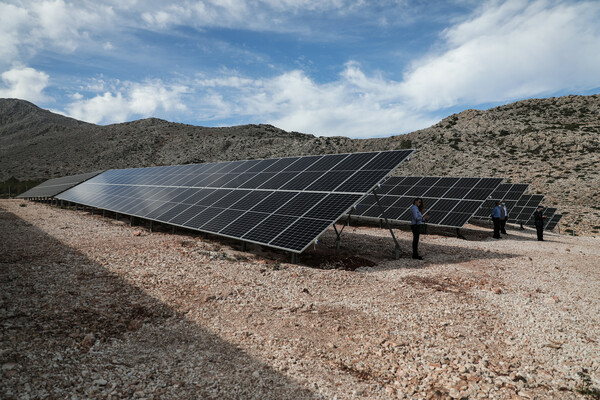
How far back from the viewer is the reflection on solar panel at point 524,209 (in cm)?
2585

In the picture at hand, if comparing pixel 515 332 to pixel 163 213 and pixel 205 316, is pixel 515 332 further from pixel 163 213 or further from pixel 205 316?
pixel 163 213

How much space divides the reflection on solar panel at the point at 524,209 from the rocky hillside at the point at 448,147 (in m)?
10.3

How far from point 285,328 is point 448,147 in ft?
223

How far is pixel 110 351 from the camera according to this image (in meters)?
5.30

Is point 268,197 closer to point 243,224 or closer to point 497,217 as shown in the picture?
point 243,224

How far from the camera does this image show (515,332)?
6492 mm

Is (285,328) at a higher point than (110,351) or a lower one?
higher

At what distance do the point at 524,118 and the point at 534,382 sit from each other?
8311 centimetres

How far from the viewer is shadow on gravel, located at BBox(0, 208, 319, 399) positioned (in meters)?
4.40

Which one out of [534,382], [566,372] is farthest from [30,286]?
[566,372]

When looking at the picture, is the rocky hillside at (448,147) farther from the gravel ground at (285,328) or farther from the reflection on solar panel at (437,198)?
the gravel ground at (285,328)

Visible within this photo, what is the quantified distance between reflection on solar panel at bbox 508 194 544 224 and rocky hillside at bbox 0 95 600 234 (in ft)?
33.9

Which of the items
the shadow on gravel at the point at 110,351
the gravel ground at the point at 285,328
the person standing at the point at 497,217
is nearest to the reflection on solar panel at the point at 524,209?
the person standing at the point at 497,217

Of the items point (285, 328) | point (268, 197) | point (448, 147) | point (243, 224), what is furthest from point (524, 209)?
point (448, 147)
